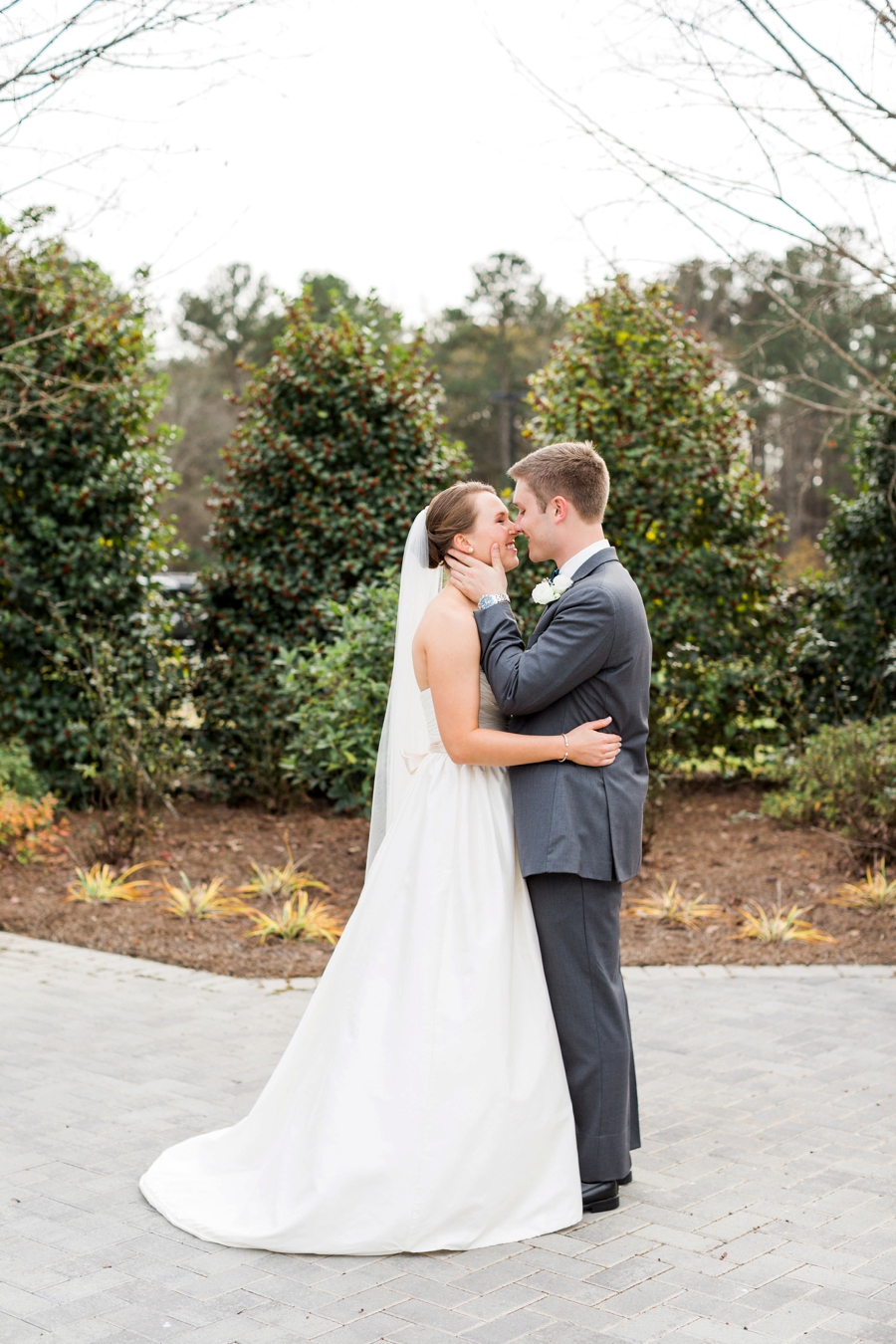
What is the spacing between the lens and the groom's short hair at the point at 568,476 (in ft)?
11.6

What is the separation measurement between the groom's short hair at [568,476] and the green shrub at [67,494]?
6.42 metres

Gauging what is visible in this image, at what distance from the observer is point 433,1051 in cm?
336

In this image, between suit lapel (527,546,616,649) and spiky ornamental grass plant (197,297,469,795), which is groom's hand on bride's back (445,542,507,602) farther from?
spiky ornamental grass plant (197,297,469,795)

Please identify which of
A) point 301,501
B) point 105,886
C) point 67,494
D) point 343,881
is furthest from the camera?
point 301,501

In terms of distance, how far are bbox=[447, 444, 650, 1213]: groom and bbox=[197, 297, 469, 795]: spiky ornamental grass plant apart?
5.79 meters

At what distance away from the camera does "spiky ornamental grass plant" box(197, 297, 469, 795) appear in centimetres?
943

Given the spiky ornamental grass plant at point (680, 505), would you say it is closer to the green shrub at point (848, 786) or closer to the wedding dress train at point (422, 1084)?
the green shrub at point (848, 786)

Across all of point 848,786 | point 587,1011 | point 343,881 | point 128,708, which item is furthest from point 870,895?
point 128,708

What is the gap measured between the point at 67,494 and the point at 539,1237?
7.36 m

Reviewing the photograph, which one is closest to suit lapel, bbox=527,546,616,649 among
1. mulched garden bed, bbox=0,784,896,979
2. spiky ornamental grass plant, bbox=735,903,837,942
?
mulched garden bed, bbox=0,784,896,979

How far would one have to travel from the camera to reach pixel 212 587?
9.77m

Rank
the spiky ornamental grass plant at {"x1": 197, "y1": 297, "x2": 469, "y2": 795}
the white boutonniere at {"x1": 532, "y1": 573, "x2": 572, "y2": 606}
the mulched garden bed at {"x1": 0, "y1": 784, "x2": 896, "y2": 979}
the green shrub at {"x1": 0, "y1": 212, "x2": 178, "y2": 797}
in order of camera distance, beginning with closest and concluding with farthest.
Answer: the white boutonniere at {"x1": 532, "y1": 573, "x2": 572, "y2": 606} → the mulched garden bed at {"x1": 0, "y1": 784, "x2": 896, "y2": 979} → the green shrub at {"x1": 0, "y1": 212, "x2": 178, "y2": 797} → the spiky ornamental grass plant at {"x1": 197, "y1": 297, "x2": 469, "y2": 795}

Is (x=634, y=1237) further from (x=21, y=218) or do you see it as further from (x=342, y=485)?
(x=342, y=485)

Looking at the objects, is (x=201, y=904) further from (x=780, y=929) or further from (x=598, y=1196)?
(x=598, y=1196)
